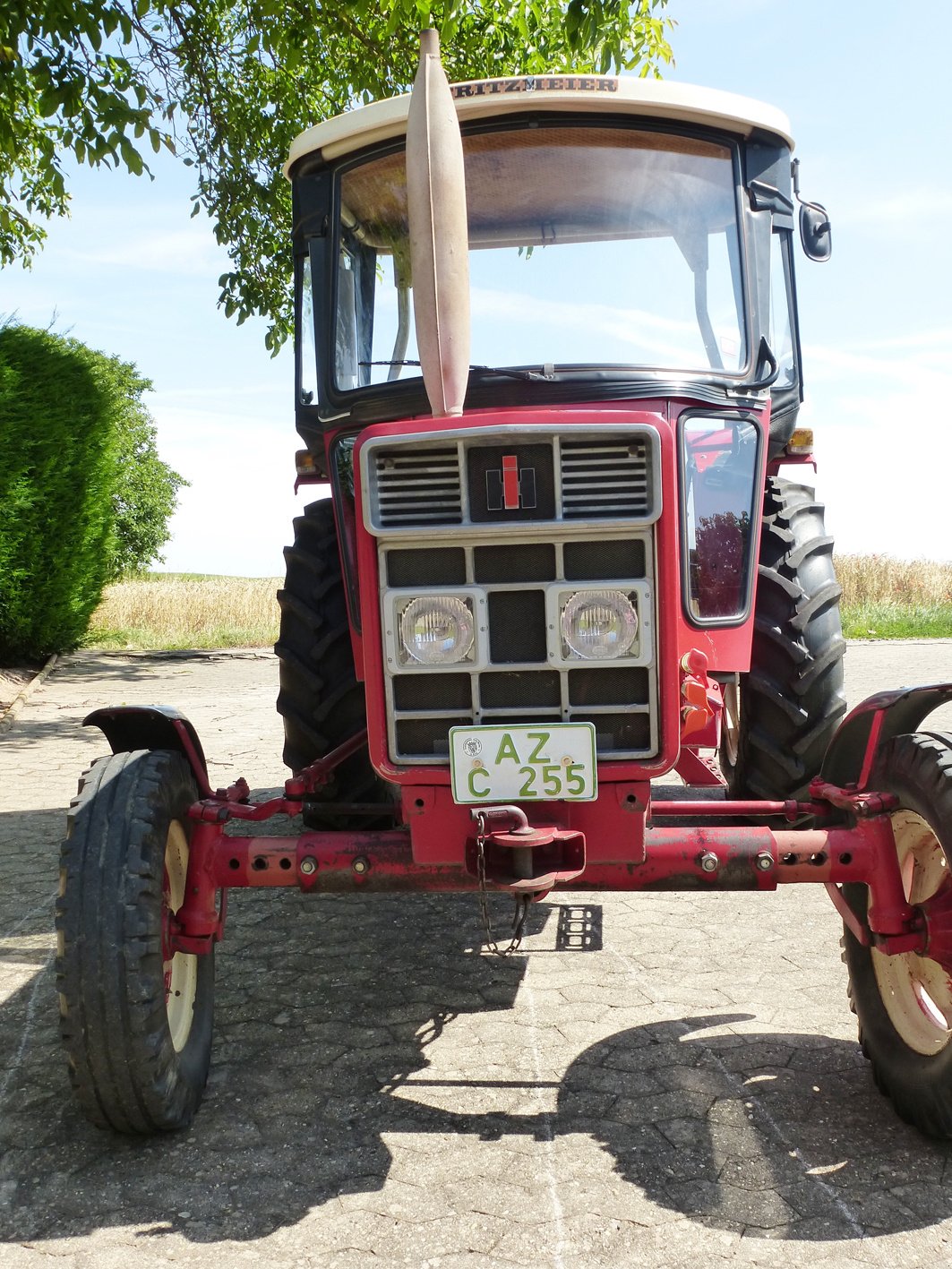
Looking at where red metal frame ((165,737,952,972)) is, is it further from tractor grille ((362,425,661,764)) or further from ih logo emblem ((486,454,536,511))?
ih logo emblem ((486,454,536,511))

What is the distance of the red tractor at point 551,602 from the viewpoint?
2725mm

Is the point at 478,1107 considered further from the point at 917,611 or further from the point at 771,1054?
the point at 917,611

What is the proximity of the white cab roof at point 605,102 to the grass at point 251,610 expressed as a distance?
13.2m

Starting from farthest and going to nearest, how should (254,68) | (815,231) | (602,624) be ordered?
(254,68), (815,231), (602,624)

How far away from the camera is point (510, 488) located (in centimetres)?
274

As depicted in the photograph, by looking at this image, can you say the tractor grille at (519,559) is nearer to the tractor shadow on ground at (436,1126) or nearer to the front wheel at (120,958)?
the front wheel at (120,958)

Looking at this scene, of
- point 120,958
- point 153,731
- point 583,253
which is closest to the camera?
point 120,958

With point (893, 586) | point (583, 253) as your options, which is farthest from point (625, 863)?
point (893, 586)

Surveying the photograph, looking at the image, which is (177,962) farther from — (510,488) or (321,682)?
(510,488)

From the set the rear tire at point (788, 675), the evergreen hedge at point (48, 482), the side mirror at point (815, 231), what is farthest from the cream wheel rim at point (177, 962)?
the evergreen hedge at point (48, 482)

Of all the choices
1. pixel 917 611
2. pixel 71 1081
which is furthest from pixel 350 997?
pixel 917 611

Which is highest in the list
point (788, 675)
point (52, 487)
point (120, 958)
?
point (52, 487)

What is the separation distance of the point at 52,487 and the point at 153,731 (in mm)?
10243

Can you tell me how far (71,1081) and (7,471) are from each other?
1009cm
